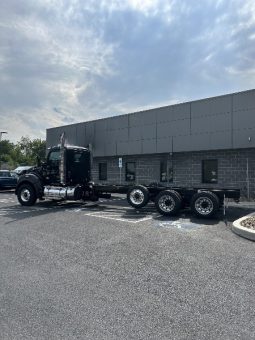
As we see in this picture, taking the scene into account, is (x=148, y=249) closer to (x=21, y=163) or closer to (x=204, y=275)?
A: (x=204, y=275)

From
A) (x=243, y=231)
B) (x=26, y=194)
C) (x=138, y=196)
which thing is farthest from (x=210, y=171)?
(x=243, y=231)

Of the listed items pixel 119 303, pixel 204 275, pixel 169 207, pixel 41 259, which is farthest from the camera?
pixel 169 207

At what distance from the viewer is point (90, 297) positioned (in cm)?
493

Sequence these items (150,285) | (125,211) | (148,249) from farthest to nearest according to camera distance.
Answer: (125,211)
(148,249)
(150,285)

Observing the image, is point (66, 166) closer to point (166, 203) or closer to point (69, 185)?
point (69, 185)

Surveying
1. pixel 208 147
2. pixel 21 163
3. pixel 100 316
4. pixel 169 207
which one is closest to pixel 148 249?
pixel 100 316

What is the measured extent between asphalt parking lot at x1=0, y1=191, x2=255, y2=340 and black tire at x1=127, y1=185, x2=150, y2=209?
3.41 m

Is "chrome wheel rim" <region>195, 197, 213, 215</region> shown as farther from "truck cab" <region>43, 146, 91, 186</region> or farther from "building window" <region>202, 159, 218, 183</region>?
"building window" <region>202, 159, 218, 183</region>

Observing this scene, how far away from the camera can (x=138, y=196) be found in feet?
46.5

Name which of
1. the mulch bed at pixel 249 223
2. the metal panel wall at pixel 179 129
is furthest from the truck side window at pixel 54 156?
the mulch bed at pixel 249 223

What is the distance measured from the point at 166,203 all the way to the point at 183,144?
31.3 ft

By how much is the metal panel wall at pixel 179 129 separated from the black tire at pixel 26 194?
386 inches

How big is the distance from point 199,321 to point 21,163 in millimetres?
68777

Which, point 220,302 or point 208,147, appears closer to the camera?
point 220,302
